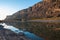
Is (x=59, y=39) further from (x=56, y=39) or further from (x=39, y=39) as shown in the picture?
(x=39, y=39)

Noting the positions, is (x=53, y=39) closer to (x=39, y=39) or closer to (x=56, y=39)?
(x=56, y=39)

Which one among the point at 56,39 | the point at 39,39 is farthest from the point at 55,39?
the point at 39,39

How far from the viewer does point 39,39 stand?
1588 inches

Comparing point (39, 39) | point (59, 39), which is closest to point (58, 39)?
point (59, 39)

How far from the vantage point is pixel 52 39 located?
38.5 meters

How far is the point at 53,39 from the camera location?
38438 millimetres

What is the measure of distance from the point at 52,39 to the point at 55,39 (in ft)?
2.75

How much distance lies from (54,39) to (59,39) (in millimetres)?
1377

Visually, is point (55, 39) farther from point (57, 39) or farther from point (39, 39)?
point (39, 39)

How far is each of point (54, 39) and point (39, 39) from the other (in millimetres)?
4485

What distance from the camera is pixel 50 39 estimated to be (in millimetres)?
38469

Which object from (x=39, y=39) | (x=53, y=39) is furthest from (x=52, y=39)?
(x=39, y=39)

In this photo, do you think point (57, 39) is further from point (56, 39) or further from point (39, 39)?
point (39, 39)

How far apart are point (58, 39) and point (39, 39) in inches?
217
